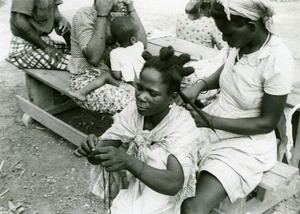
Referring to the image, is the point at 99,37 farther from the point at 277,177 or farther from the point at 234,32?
the point at 277,177

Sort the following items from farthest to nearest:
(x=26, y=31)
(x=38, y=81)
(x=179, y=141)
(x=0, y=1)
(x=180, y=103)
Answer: (x=0, y=1) < (x=38, y=81) < (x=26, y=31) < (x=180, y=103) < (x=179, y=141)

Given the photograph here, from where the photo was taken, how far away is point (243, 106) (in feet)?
9.98

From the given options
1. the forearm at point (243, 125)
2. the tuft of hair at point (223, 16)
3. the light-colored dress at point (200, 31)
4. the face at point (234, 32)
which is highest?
the tuft of hair at point (223, 16)

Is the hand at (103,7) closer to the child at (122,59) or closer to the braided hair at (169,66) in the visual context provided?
the child at (122,59)

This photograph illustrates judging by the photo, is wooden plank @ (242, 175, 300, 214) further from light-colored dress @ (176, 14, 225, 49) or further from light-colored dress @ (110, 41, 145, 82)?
light-colored dress @ (176, 14, 225, 49)

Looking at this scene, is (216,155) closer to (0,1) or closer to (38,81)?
(38,81)

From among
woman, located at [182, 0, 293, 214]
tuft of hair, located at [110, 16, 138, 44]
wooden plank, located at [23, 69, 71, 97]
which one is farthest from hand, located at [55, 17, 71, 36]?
woman, located at [182, 0, 293, 214]

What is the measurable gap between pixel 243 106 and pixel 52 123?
8.55ft

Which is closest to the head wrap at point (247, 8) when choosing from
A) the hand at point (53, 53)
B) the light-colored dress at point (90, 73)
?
the light-colored dress at point (90, 73)

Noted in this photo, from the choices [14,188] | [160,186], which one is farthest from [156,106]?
[14,188]

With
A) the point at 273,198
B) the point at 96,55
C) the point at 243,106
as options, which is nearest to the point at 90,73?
the point at 96,55

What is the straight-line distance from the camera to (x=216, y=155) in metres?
3.06

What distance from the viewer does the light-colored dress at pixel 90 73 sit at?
4.17 metres

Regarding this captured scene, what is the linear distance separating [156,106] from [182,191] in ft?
1.79
